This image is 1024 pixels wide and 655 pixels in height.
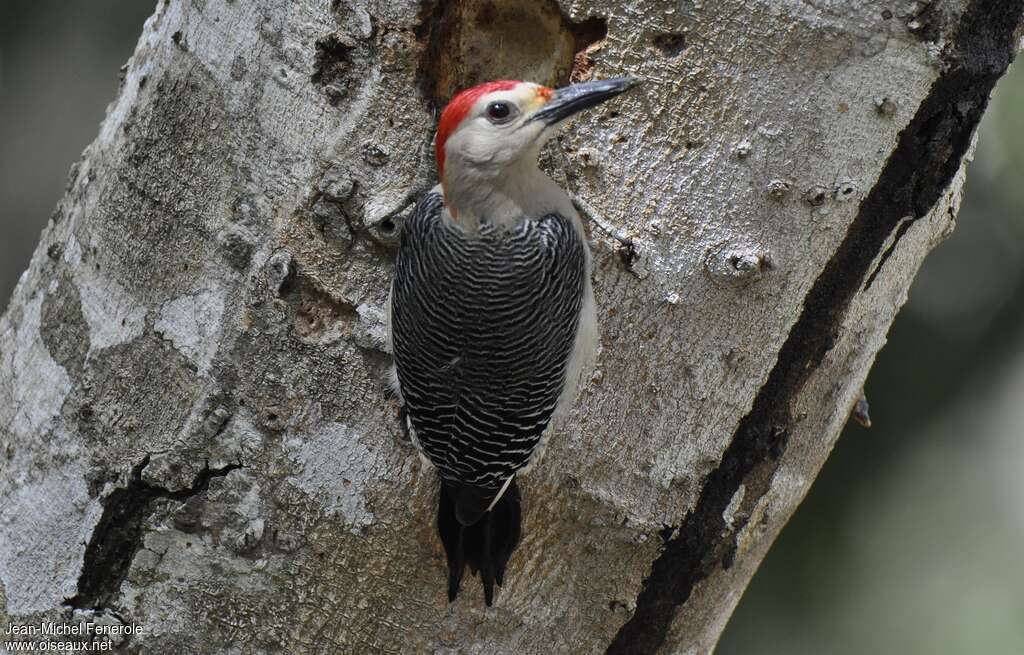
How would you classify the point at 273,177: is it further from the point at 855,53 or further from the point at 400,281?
the point at 855,53

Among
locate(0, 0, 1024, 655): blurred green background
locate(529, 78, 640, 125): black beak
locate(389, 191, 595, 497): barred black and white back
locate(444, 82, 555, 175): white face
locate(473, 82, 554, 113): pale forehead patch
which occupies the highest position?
locate(529, 78, 640, 125): black beak

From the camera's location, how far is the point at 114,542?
2893 mm

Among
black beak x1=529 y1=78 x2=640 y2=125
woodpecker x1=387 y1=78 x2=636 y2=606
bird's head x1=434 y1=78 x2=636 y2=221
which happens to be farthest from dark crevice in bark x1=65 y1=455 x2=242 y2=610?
black beak x1=529 y1=78 x2=640 y2=125

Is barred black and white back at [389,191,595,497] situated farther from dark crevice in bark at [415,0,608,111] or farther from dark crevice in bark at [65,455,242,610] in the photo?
dark crevice in bark at [65,455,242,610]

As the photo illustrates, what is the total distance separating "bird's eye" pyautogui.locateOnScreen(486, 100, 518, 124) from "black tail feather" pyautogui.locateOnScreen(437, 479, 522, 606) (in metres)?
0.97

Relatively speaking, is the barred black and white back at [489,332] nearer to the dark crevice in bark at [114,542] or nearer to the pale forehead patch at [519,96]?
the pale forehead patch at [519,96]

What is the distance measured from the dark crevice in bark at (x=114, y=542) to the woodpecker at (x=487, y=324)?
71 centimetres

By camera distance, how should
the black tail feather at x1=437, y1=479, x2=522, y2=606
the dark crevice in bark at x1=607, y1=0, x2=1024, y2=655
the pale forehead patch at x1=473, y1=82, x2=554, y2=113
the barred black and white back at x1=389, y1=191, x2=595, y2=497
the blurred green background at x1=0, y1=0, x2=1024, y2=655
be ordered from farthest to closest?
the blurred green background at x1=0, y1=0, x2=1024, y2=655 → the barred black and white back at x1=389, y1=191, x2=595, y2=497 → the black tail feather at x1=437, y1=479, x2=522, y2=606 → the pale forehead patch at x1=473, y1=82, x2=554, y2=113 → the dark crevice in bark at x1=607, y1=0, x2=1024, y2=655

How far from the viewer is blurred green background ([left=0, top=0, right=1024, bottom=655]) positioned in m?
6.02

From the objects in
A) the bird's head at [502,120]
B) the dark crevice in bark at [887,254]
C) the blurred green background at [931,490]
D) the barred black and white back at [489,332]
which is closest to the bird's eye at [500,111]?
the bird's head at [502,120]

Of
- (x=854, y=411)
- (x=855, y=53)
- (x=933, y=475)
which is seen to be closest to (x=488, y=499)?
(x=854, y=411)

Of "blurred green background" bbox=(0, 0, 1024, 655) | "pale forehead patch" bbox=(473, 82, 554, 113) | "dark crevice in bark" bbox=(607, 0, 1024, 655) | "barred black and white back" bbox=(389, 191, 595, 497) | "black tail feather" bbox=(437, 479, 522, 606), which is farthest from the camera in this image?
"blurred green background" bbox=(0, 0, 1024, 655)

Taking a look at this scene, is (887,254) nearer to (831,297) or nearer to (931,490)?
(831,297)

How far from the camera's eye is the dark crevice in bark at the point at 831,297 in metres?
2.66
